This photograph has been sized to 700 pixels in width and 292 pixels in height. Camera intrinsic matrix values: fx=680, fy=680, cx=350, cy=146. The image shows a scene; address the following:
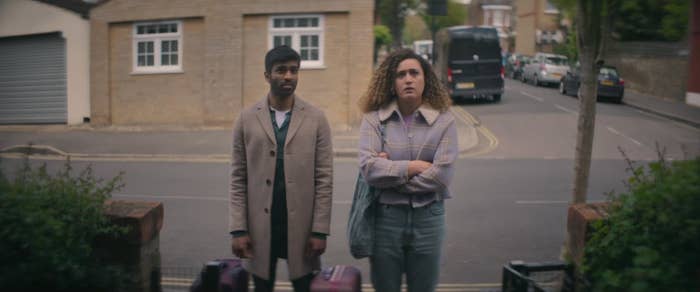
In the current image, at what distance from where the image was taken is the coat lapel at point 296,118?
3.64 meters

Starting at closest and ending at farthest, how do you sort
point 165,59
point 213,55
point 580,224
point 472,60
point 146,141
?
point 580,224 → point 146,141 → point 213,55 → point 165,59 → point 472,60

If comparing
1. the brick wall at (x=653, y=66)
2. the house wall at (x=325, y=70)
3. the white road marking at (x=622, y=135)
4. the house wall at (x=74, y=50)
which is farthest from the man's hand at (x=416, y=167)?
the brick wall at (x=653, y=66)

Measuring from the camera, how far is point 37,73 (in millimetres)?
20547

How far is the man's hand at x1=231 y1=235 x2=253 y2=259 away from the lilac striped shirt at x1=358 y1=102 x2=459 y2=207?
29.2 inches

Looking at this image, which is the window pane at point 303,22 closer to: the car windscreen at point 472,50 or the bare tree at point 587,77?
the car windscreen at point 472,50

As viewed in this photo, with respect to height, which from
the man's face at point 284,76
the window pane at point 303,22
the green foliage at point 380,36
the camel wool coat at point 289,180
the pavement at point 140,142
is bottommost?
the pavement at point 140,142

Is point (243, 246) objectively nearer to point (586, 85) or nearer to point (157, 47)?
point (586, 85)

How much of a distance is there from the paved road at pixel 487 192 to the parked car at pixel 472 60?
4351mm

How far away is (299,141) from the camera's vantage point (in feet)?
12.0

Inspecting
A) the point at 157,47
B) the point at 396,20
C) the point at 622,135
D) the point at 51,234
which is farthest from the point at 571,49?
the point at 51,234

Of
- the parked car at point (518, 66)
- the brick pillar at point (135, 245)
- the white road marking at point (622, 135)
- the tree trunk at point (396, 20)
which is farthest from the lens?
the parked car at point (518, 66)

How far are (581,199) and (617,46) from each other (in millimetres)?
31038

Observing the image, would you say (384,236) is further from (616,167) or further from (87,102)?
(87,102)

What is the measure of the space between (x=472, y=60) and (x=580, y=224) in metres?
21.5
